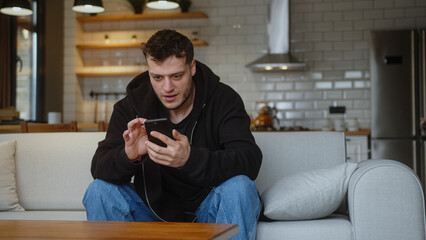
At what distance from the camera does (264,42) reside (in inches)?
261

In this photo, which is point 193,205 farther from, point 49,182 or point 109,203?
point 49,182

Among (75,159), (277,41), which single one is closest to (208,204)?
(75,159)

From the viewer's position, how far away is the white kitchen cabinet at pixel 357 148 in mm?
5766

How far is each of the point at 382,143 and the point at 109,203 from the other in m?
4.27

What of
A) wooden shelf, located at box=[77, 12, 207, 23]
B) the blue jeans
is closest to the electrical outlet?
wooden shelf, located at box=[77, 12, 207, 23]

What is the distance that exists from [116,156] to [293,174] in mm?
766

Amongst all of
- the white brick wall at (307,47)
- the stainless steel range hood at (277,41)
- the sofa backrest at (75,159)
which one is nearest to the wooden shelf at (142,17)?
the white brick wall at (307,47)

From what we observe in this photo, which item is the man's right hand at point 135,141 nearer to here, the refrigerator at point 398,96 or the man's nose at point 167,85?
the man's nose at point 167,85

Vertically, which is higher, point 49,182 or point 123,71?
point 123,71

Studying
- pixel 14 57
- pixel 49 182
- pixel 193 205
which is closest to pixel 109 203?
pixel 193 205

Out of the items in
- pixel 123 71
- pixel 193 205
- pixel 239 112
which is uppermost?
pixel 123 71

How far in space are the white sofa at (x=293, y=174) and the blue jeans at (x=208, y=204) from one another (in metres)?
0.21

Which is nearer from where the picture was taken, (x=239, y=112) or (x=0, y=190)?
(x=239, y=112)

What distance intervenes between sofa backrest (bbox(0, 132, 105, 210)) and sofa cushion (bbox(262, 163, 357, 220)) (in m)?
1.09
